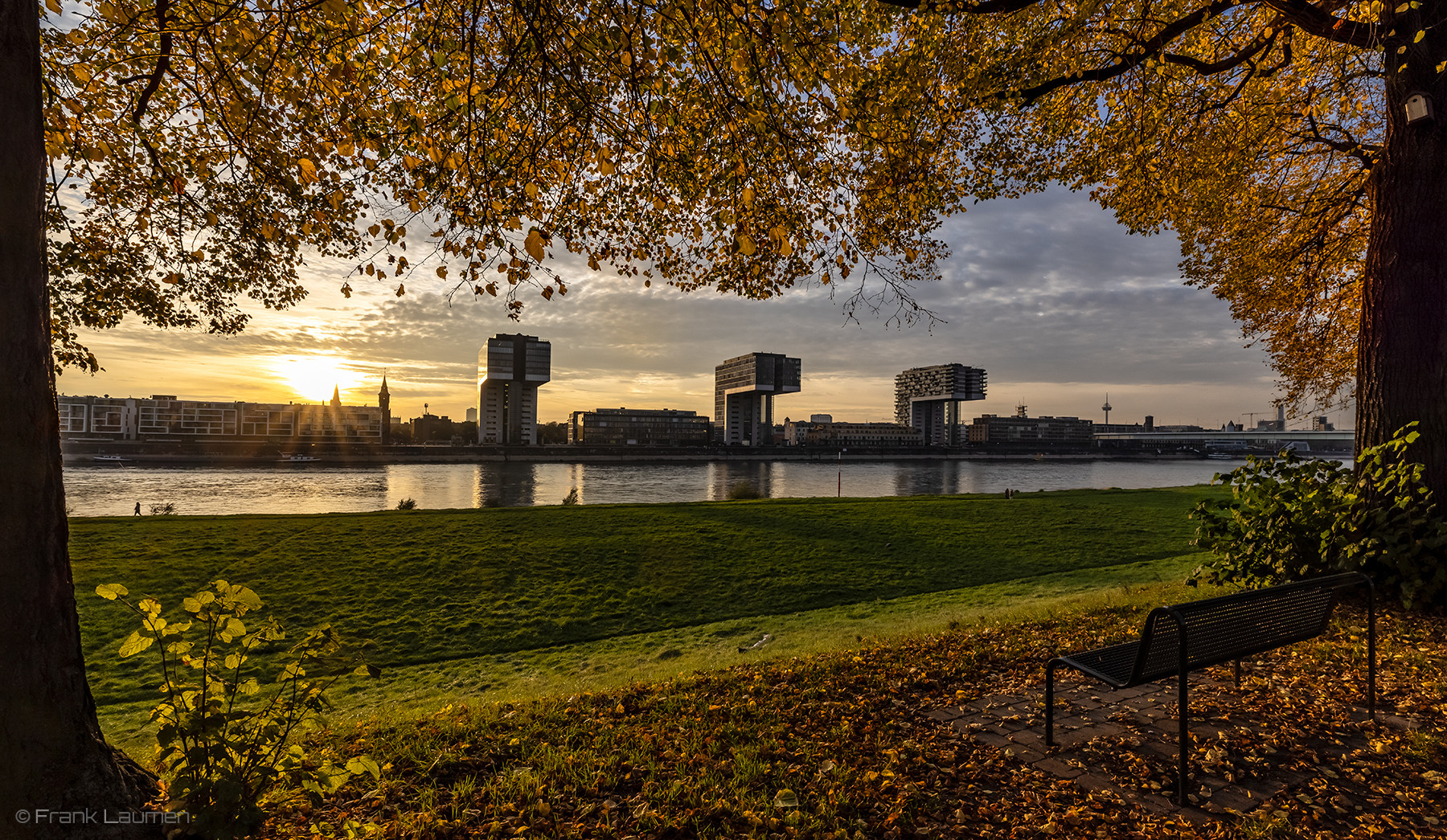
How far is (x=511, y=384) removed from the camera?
94.6 m

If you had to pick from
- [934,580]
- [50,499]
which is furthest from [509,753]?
[934,580]

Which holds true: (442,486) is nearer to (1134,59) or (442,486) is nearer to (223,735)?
(223,735)

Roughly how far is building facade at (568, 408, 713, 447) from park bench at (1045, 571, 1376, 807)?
404ft

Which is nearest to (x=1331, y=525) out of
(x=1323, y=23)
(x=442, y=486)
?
(x=1323, y=23)

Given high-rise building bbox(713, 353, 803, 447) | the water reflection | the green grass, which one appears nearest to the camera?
the green grass

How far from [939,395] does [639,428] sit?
67226 mm

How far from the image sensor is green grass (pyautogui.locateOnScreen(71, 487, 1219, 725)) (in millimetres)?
6754

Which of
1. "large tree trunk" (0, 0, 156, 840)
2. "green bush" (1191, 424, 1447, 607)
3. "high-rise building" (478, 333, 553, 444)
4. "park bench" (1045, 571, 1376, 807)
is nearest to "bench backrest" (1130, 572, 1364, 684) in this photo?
"park bench" (1045, 571, 1376, 807)

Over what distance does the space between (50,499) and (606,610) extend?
6.95 metres

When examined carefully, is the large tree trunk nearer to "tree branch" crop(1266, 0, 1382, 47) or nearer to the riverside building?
"tree branch" crop(1266, 0, 1382, 47)

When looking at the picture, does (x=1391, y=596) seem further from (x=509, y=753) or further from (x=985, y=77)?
(x=509, y=753)

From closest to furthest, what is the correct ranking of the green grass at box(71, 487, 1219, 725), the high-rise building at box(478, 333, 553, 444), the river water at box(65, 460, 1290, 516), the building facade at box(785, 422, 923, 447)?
the green grass at box(71, 487, 1219, 725) < the river water at box(65, 460, 1290, 516) < the high-rise building at box(478, 333, 553, 444) < the building facade at box(785, 422, 923, 447)

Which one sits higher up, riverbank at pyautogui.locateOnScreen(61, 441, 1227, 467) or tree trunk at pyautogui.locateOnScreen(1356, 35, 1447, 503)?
tree trunk at pyautogui.locateOnScreen(1356, 35, 1447, 503)

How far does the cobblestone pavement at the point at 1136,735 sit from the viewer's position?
2775mm
